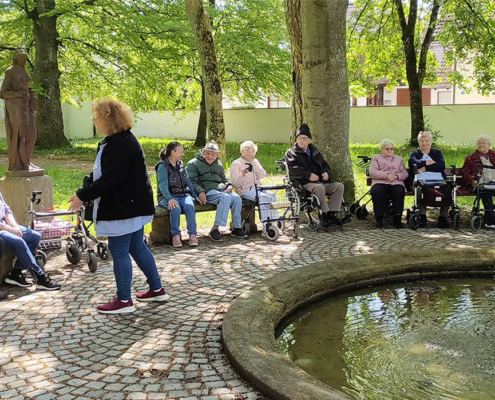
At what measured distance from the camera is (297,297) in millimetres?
5469

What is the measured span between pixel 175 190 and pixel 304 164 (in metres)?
1.98

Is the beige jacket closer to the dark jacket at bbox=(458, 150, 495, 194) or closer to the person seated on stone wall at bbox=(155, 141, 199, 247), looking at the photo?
the person seated on stone wall at bbox=(155, 141, 199, 247)

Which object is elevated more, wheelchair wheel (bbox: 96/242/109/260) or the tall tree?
the tall tree

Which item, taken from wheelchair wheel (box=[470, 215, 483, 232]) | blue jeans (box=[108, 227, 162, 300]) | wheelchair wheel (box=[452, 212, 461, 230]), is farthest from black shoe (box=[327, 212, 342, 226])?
blue jeans (box=[108, 227, 162, 300])

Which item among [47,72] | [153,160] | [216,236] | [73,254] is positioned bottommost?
[216,236]

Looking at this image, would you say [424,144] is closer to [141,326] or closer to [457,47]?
[141,326]

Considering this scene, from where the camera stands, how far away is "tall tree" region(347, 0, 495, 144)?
20062 millimetres

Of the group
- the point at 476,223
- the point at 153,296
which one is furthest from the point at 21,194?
the point at 476,223

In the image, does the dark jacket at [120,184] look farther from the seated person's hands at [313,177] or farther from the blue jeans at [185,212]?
the seated person's hands at [313,177]

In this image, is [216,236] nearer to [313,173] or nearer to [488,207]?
[313,173]

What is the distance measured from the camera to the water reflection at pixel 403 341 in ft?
12.6

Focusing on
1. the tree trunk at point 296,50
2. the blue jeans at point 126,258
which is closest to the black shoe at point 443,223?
the tree trunk at point 296,50

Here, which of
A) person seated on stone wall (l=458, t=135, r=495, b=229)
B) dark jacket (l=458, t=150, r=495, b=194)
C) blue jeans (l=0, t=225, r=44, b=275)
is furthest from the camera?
dark jacket (l=458, t=150, r=495, b=194)

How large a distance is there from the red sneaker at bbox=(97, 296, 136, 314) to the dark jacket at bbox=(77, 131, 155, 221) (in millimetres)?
787
